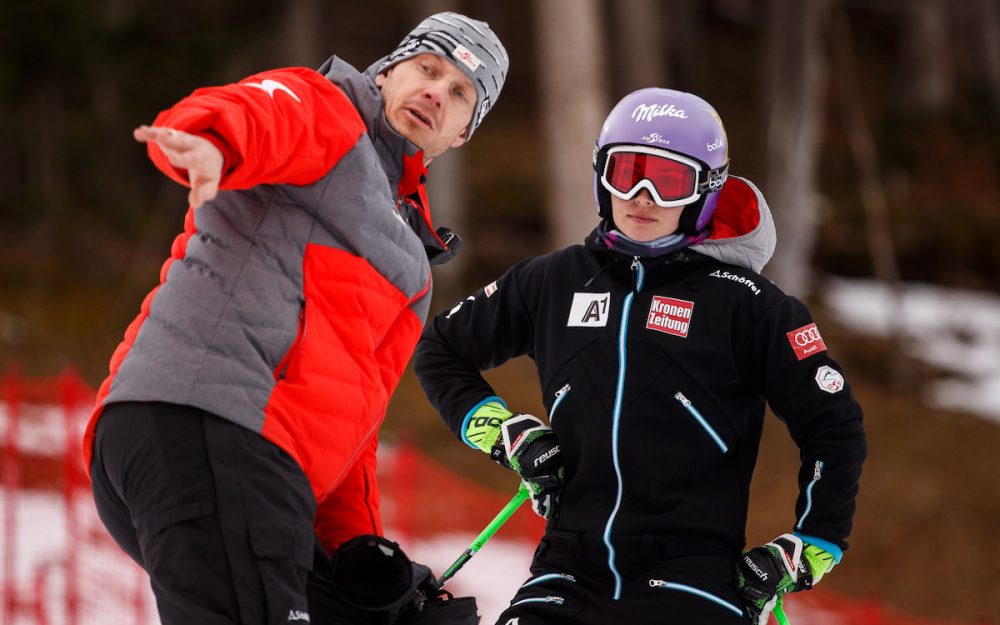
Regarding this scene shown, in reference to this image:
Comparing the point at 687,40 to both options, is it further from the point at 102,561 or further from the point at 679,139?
the point at 679,139

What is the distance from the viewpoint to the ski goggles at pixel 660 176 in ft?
9.98

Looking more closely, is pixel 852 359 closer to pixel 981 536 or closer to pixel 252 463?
pixel 981 536

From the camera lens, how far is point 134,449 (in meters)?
2.35

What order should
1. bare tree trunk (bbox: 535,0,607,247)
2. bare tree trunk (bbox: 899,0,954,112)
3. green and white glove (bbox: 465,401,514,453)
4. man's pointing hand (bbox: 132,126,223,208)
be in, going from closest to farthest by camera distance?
man's pointing hand (bbox: 132,126,223,208) → green and white glove (bbox: 465,401,514,453) → bare tree trunk (bbox: 535,0,607,247) → bare tree trunk (bbox: 899,0,954,112)

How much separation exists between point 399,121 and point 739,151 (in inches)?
710

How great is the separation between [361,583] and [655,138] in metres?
1.28

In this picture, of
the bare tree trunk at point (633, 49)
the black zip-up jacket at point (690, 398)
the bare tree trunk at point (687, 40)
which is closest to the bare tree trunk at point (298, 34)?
the bare tree trunk at point (633, 49)

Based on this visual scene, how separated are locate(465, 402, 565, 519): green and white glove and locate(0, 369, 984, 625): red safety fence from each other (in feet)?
12.3

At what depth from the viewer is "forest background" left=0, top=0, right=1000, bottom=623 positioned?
36.1ft

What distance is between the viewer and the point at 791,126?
13453 millimetres

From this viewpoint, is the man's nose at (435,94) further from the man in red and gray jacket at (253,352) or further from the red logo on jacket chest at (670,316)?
the red logo on jacket chest at (670,316)

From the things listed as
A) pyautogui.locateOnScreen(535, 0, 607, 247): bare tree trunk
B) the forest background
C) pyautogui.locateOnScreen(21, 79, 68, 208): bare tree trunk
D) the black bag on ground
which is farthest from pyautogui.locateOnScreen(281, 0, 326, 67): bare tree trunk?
the black bag on ground

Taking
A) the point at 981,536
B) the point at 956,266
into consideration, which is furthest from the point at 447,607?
the point at 956,266

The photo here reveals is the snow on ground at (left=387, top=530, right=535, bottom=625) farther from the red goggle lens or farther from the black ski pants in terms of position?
the red goggle lens
